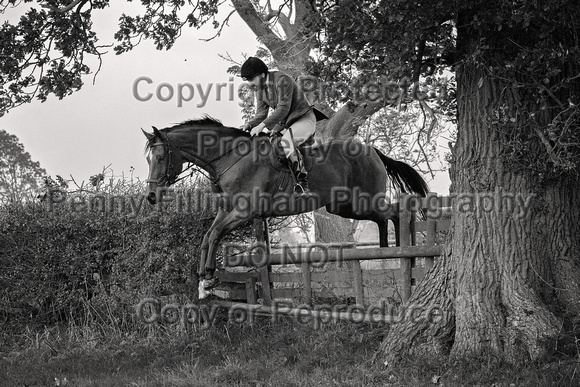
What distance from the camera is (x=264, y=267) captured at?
830 centimetres

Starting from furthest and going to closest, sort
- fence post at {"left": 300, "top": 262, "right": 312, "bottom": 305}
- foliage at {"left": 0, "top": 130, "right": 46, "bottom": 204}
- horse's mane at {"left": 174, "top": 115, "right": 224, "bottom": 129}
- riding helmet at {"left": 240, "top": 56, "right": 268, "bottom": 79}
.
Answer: foliage at {"left": 0, "top": 130, "right": 46, "bottom": 204} < horse's mane at {"left": 174, "top": 115, "right": 224, "bottom": 129} < fence post at {"left": 300, "top": 262, "right": 312, "bottom": 305} < riding helmet at {"left": 240, "top": 56, "right": 268, "bottom": 79}

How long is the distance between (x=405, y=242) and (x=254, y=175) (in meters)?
2.12

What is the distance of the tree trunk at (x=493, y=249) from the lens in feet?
18.9

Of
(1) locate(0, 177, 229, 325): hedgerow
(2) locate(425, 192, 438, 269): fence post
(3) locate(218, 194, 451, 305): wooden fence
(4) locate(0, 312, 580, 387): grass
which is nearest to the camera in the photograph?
(4) locate(0, 312, 580, 387): grass

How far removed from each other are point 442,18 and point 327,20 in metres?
1.28

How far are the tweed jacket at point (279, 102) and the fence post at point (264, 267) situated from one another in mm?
1346

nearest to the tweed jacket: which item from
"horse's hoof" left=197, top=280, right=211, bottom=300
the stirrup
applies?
the stirrup

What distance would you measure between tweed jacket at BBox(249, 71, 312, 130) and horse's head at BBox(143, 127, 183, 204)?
3.56 feet

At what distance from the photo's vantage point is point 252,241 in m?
8.93

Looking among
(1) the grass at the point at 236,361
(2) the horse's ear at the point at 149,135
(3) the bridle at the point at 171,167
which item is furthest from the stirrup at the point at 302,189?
(2) the horse's ear at the point at 149,135

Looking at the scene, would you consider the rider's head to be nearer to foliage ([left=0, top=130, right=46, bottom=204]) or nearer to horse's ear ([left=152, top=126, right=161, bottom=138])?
horse's ear ([left=152, top=126, right=161, bottom=138])

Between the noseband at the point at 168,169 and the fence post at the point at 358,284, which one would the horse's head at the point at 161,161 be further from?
the fence post at the point at 358,284

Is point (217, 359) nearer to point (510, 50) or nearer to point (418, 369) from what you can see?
point (418, 369)

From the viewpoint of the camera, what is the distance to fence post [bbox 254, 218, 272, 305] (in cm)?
834
